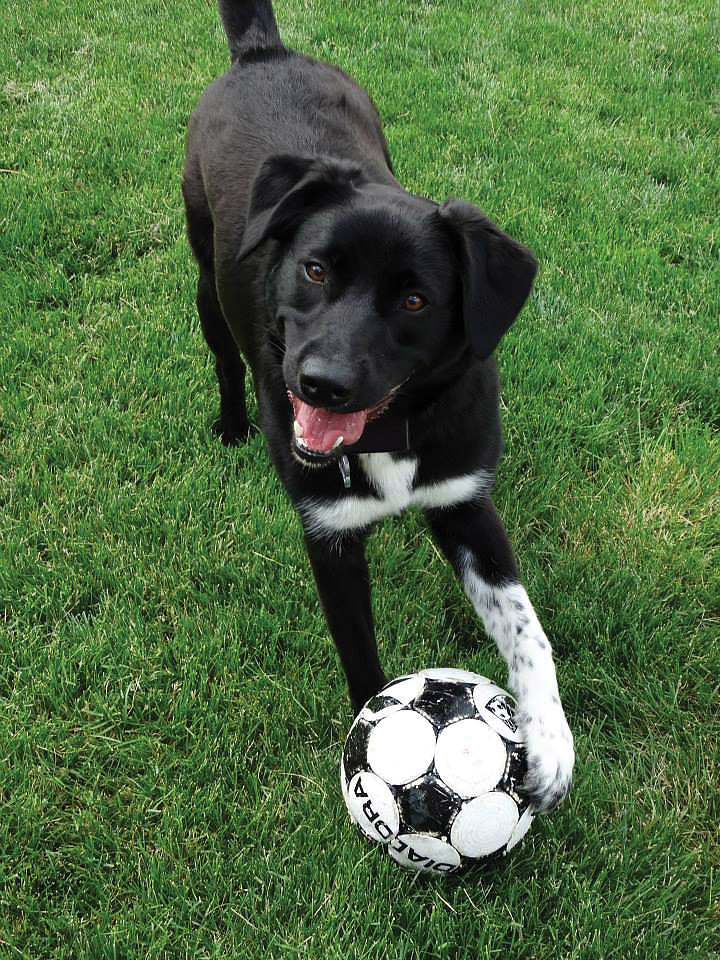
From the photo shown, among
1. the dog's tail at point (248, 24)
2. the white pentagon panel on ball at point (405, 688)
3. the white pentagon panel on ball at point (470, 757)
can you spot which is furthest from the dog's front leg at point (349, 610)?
the dog's tail at point (248, 24)

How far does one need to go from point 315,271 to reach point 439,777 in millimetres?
1255

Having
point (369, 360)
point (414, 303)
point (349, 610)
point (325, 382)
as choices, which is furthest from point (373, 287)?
point (349, 610)

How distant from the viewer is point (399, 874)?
6.81ft

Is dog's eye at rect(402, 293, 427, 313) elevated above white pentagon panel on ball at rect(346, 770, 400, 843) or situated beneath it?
elevated above

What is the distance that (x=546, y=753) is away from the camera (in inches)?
83.9

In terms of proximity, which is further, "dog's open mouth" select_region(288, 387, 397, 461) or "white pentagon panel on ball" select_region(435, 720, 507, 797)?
"dog's open mouth" select_region(288, 387, 397, 461)

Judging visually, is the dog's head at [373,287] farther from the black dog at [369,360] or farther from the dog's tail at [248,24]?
the dog's tail at [248,24]

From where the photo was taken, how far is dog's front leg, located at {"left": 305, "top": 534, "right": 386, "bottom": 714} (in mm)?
2383

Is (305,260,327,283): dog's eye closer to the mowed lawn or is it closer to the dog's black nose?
the dog's black nose

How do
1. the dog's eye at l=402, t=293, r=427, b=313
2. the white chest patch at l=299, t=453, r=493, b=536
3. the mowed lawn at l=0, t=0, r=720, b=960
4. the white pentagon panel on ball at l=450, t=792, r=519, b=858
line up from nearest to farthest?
the white pentagon panel on ball at l=450, t=792, r=519, b=858 < the mowed lawn at l=0, t=0, r=720, b=960 < the dog's eye at l=402, t=293, r=427, b=313 < the white chest patch at l=299, t=453, r=493, b=536

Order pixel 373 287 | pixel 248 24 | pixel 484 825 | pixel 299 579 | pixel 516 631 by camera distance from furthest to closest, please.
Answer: pixel 248 24, pixel 299 579, pixel 516 631, pixel 373 287, pixel 484 825

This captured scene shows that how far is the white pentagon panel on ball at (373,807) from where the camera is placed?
78.8 inches

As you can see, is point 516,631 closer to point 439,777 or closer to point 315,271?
point 439,777

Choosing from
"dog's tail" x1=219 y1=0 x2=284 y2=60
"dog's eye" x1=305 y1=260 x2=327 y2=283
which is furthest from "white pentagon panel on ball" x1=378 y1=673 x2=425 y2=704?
"dog's tail" x1=219 y1=0 x2=284 y2=60
